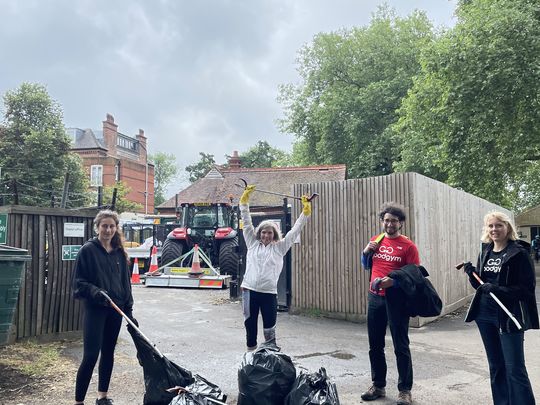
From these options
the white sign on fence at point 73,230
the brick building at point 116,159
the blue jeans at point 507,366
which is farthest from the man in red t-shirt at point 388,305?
the brick building at point 116,159

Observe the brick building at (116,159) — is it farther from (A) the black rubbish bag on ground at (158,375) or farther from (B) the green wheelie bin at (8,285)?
(A) the black rubbish bag on ground at (158,375)

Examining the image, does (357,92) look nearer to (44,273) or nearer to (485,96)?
(485,96)

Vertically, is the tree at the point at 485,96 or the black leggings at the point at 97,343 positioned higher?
the tree at the point at 485,96

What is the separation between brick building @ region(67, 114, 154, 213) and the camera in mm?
46031

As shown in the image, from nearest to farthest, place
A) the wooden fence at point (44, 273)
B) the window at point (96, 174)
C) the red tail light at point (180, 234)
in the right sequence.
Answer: the wooden fence at point (44, 273)
the red tail light at point (180, 234)
the window at point (96, 174)

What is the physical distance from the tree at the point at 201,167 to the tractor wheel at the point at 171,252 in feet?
164

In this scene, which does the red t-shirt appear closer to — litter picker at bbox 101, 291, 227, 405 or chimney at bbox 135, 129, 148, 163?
litter picker at bbox 101, 291, 227, 405

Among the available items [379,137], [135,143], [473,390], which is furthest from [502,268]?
[135,143]

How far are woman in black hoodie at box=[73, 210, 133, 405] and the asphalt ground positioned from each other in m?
0.47

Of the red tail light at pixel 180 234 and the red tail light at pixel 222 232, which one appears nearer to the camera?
the red tail light at pixel 222 232

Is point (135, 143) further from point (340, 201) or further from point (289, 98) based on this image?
point (340, 201)

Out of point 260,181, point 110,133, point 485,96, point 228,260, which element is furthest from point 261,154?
point 228,260

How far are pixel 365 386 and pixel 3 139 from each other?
2700 cm

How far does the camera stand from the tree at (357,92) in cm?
2939
